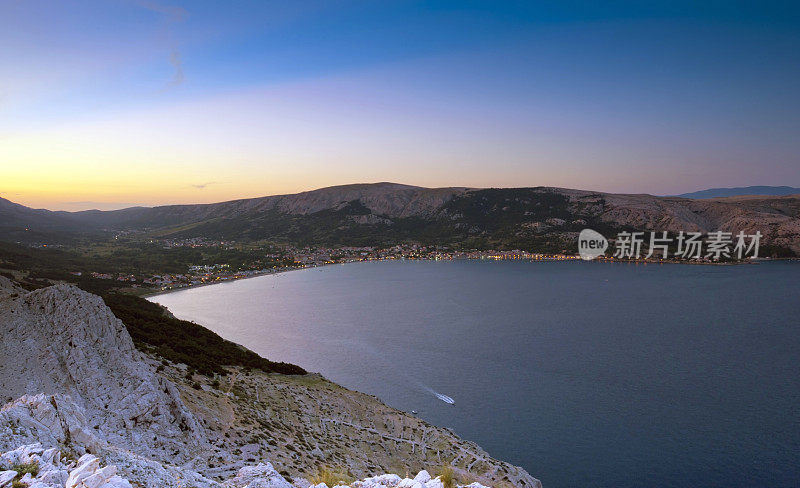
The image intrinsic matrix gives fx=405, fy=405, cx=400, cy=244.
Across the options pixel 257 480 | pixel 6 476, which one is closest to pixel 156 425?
pixel 257 480

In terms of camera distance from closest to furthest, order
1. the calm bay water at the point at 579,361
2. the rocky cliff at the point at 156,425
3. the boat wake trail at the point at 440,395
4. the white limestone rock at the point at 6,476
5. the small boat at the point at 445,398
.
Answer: the white limestone rock at the point at 6,476 < the rocky cliff at the point at 156,425 < the calm bay water at the point at 579,361 < the small boat at the point at 445,398 < the boat wake trail at the point at 440,395

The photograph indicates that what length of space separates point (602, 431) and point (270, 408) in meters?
38.5

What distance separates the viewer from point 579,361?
2803 inches

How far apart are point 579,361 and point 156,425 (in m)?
67.6

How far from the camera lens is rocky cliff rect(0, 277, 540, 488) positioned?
1252cm

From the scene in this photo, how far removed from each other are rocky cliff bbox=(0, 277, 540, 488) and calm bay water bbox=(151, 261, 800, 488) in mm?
14327

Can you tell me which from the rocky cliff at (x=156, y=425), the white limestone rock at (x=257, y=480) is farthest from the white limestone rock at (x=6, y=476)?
the white limestone rock at (x=257, y=480)

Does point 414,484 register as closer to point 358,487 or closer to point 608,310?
point 358,487

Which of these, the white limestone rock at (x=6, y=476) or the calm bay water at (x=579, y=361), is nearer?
the white limestone rock at (x=6, y=476)

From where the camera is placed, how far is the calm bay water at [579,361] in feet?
142

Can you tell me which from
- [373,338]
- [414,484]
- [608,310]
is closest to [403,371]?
[373,338]

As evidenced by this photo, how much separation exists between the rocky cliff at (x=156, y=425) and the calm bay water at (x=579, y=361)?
14.3m

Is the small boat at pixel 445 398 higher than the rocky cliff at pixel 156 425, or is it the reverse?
the rocky cliff at pixel 156 425

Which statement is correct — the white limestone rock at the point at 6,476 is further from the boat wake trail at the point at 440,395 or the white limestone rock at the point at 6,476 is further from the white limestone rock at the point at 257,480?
the boat wake trail at the point at 440,395
